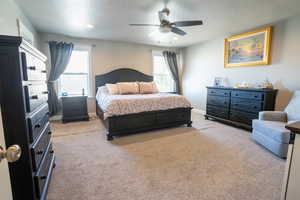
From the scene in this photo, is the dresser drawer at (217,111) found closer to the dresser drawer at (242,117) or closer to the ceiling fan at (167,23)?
the dresser drawer at (242,117)

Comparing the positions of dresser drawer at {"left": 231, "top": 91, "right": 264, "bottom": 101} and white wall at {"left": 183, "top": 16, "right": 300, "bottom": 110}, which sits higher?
white wall at {"left": 183, "top": 16, "right": 300, "bottom": 110}

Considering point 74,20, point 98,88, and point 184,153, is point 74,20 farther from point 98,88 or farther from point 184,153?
point 184,153

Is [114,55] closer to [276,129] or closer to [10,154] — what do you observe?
[276,129]

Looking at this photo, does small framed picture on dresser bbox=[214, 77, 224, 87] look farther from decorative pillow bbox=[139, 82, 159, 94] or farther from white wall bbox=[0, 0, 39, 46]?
white wall bbox=[0, 0, 39, 46]

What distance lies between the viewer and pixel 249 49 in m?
3.94

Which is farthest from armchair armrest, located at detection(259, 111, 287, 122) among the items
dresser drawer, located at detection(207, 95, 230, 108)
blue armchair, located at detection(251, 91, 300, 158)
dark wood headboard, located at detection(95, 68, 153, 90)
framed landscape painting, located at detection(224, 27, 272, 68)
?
dark wood headboard, located at detection(95, 68, 153, 90)

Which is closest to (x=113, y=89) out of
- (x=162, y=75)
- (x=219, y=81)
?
(x=162, y=75)

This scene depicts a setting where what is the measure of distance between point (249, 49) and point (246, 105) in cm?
148

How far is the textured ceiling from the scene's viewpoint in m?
2.56

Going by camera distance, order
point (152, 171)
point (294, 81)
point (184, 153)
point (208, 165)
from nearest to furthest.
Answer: point (152, 171) → point (208, 165) → point (184, 153) → point (294, 81)

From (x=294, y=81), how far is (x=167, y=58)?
385 cm

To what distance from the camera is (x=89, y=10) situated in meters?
2.80

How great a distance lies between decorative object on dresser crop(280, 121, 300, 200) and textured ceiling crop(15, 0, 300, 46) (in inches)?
94.5

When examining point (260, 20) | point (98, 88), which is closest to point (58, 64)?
point (98, 88)
